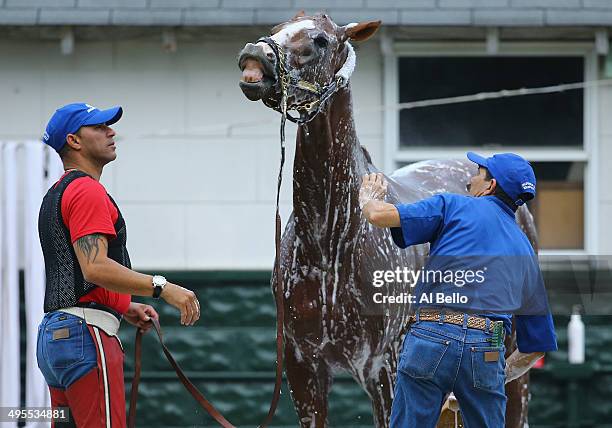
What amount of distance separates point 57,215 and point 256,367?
12.8 ft

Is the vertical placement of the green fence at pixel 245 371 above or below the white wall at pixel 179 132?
below

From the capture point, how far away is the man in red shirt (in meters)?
4.23

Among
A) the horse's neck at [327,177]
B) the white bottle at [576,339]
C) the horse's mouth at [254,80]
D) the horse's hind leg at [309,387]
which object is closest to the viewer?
the horse's mouth at [254,80]

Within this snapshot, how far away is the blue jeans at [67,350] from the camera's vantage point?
429 centimetres

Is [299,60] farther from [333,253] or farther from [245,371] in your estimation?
[245,371]

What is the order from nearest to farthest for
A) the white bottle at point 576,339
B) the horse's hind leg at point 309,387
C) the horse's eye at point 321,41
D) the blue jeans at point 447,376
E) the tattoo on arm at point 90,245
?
the tattoo on arm at point 90,245
the blue jeans at point 447,376
the horse's eye at point 321,41
the horse's hind leg at point 309,387
the white bottle at point 576,339

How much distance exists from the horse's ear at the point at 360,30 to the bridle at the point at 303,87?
6 centimetres

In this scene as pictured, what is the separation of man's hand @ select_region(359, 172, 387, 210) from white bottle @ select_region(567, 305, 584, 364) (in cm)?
363

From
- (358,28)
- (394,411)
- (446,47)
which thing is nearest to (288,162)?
(446,47)

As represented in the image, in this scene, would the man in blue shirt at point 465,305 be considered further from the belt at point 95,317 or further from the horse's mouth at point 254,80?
the belt at point 95,317

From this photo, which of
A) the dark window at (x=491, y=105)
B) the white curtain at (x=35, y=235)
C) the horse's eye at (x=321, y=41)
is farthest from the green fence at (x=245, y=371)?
the horse's eye at (x=321, y=41)

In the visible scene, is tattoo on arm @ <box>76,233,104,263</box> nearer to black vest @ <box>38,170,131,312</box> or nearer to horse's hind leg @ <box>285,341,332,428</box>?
black vest @ <box>38,170,131,312</box>

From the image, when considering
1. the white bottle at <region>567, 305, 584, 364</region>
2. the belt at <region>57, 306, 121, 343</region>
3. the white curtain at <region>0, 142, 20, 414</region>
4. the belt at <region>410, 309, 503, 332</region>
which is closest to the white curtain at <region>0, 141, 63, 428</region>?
the white curtain at <region>0, 142, 20, 414</region>

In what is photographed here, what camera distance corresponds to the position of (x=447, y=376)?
4320mm
